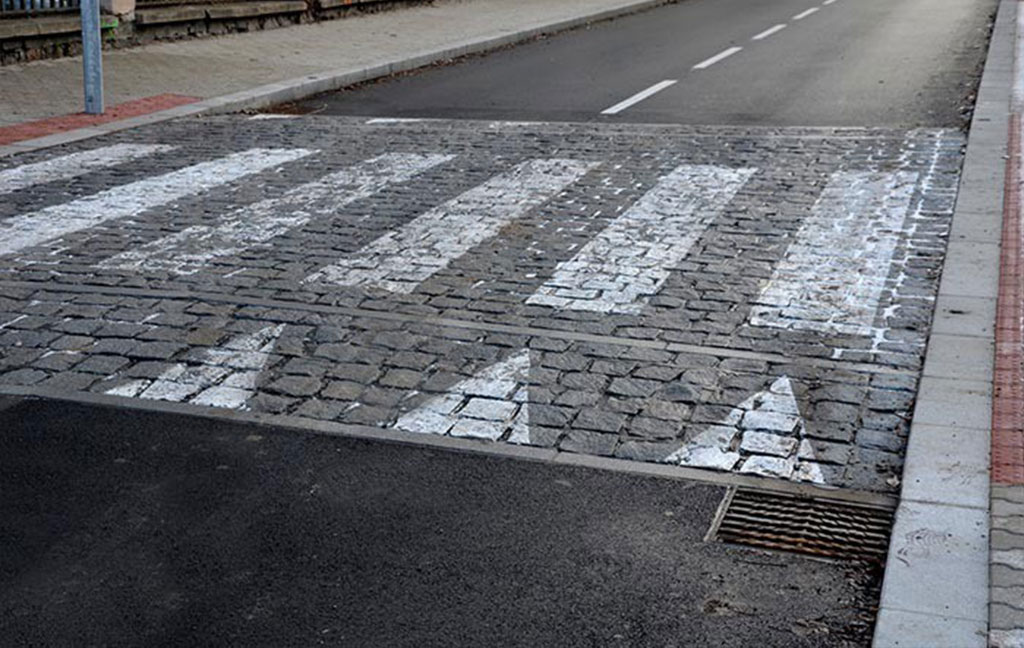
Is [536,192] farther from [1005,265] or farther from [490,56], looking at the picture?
[490,56]

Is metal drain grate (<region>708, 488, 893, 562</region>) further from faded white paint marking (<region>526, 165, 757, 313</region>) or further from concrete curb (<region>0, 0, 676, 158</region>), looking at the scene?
concrete curb (<region>0, 0, 676, 158</region>)

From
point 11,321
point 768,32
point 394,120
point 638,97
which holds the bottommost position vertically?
point 11,321

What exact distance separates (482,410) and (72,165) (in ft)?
21.9

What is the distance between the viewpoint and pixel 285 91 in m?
15.4

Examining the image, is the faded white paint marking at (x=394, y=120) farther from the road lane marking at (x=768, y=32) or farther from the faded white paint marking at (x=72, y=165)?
the road lane marking at (x=768, y=32)

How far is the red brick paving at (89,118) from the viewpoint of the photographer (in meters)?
12.6

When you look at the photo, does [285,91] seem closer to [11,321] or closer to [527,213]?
[527,213]

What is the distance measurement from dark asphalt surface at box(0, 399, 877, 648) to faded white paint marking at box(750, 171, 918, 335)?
2.20 metres

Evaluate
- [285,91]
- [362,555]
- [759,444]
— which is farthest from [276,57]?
[362,555]

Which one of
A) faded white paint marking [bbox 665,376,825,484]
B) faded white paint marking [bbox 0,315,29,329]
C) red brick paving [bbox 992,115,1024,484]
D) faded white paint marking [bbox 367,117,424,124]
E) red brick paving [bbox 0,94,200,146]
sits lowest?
faded white paint marking [bbox 0,315,29,329]

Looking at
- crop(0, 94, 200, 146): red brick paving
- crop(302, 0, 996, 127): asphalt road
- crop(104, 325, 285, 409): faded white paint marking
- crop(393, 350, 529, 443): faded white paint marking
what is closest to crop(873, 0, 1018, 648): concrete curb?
crop(393, 350, 529, 443): faded white paint marking

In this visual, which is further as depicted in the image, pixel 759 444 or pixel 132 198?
pixel 132 198

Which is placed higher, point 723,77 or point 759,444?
point 723,77

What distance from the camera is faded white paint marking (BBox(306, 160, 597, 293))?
777cm
